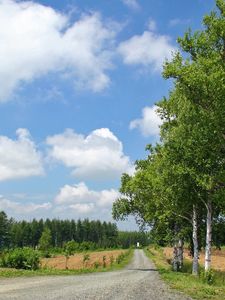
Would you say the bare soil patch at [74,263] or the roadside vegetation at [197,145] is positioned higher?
the roadside vegetation at [197,145]

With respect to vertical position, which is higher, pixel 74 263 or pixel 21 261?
pixel 21 261

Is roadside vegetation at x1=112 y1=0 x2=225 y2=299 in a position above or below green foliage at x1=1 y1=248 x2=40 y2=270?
above

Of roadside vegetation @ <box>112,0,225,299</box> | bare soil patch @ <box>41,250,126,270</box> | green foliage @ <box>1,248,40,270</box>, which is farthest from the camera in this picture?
bare soil patch @ <box>41,250,126,270</box>

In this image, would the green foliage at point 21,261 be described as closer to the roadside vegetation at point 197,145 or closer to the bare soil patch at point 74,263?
the bare soil patch at point 74,263

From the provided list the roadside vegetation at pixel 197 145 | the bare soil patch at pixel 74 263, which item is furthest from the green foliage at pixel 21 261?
the roadside vegetation at pixel 197 145

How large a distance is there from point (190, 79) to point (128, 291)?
11.6m

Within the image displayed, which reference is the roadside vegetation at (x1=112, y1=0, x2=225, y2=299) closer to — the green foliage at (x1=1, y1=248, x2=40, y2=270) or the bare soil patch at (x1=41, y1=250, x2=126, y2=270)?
the green foliage at (x1=1, y1=248, x2=40, y2=270)

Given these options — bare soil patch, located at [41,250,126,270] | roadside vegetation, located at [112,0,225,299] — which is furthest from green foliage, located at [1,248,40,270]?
roadside vegetation, located at [112,0,225,299]

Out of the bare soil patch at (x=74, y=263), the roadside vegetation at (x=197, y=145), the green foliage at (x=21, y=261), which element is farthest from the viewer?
the bare soil patch at (x=74, y=263)

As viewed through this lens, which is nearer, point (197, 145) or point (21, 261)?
point (197, 145)

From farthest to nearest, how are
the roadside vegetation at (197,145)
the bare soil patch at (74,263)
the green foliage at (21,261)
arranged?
the bare soil patch at (74,263) < the green foliage at (21,261) < the roadside vegetation at (197,145)

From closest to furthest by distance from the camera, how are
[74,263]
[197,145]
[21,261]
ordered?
[197,145] → [21,261] → [74,263]

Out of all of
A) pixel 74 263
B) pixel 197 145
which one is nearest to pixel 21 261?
pixel 197 145

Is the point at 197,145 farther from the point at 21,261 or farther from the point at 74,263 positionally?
the point at 74,263
